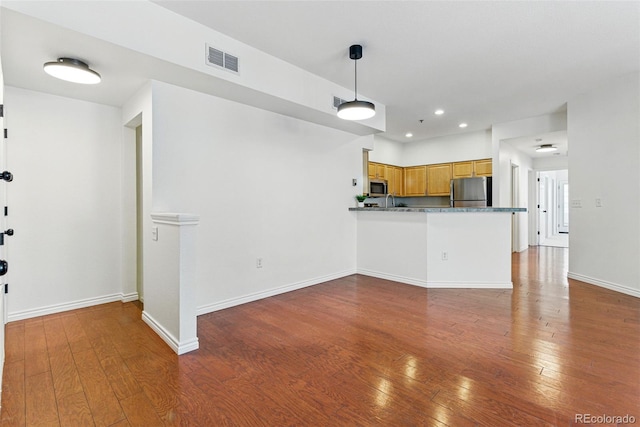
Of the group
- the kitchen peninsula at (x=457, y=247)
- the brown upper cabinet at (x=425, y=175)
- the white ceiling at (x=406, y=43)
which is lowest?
the kitchen peninsula at (x=457, y=247)

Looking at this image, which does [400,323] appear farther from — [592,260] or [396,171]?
[396,171]

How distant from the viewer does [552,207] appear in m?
10.9

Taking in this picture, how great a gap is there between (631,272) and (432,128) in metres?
3.92

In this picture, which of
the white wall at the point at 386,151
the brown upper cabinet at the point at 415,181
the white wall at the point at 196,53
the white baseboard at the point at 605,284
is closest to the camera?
the white wall at the point at 196,53

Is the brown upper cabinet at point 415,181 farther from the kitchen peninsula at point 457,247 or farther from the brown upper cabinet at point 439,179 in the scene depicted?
the kitchen peninsula at point 457,247

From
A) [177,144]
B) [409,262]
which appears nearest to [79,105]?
[177,144]

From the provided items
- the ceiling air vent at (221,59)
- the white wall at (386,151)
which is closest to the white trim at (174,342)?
the ceiling air vent at (221,59)

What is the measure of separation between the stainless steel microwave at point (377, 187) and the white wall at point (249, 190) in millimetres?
1816

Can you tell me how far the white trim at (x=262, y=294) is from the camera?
325cm

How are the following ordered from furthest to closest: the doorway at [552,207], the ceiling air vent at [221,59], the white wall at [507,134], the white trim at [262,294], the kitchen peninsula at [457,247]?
the doorway at [552,207] < the white wall at [507,134] < the kitchen peninsula at [457,247] < the white trim at [262,294] < the ceiling air vent at [221,59]

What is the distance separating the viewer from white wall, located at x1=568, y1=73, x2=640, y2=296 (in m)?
3.77

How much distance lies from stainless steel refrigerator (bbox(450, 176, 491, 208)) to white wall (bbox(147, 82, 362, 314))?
3078mm

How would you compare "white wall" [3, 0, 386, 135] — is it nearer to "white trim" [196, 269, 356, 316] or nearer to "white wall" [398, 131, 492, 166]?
"white trim" [196, 269, 356, 316]

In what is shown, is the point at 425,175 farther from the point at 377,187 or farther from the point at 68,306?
the point at 68,306
